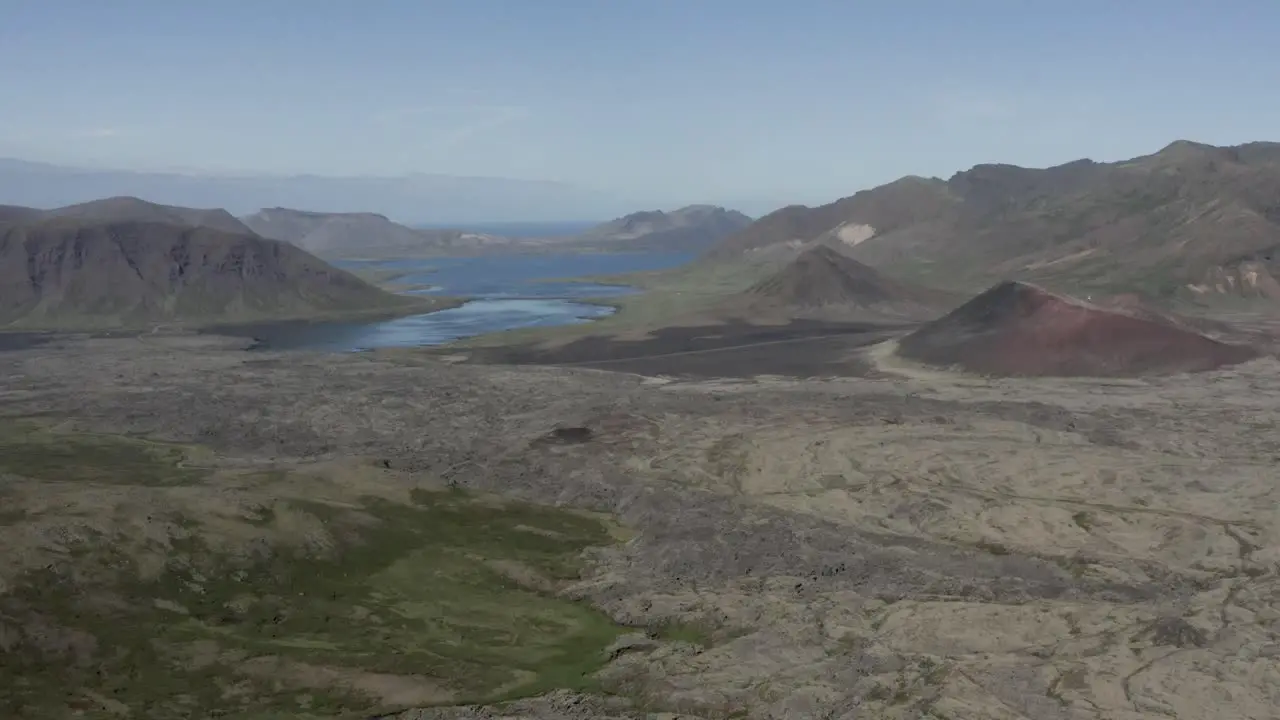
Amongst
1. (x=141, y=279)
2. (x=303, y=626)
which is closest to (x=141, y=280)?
(x=141, y=279)

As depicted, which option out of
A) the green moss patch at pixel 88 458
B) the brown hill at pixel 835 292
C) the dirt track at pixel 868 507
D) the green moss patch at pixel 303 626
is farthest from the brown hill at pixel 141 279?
the green moss patch at pixel 303 626

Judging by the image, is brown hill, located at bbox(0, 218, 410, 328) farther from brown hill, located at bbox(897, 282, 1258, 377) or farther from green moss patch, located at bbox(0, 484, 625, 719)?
green moss patch, located at bbox(0, 484, 625, 719)

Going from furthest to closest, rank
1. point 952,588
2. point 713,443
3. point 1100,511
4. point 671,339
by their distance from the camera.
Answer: point 671,339 → point 713,443 → point 1100,511 → point 952,588

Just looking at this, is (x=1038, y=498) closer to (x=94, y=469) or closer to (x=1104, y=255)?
(x=94, y=469)

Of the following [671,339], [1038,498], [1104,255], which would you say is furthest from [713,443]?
[1104,255]

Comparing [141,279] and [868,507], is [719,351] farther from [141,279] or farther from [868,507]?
[141,279]

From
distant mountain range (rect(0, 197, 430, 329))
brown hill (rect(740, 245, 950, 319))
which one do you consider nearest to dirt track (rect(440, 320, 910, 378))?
brown hill (rect(740, 245, 950, 319))
